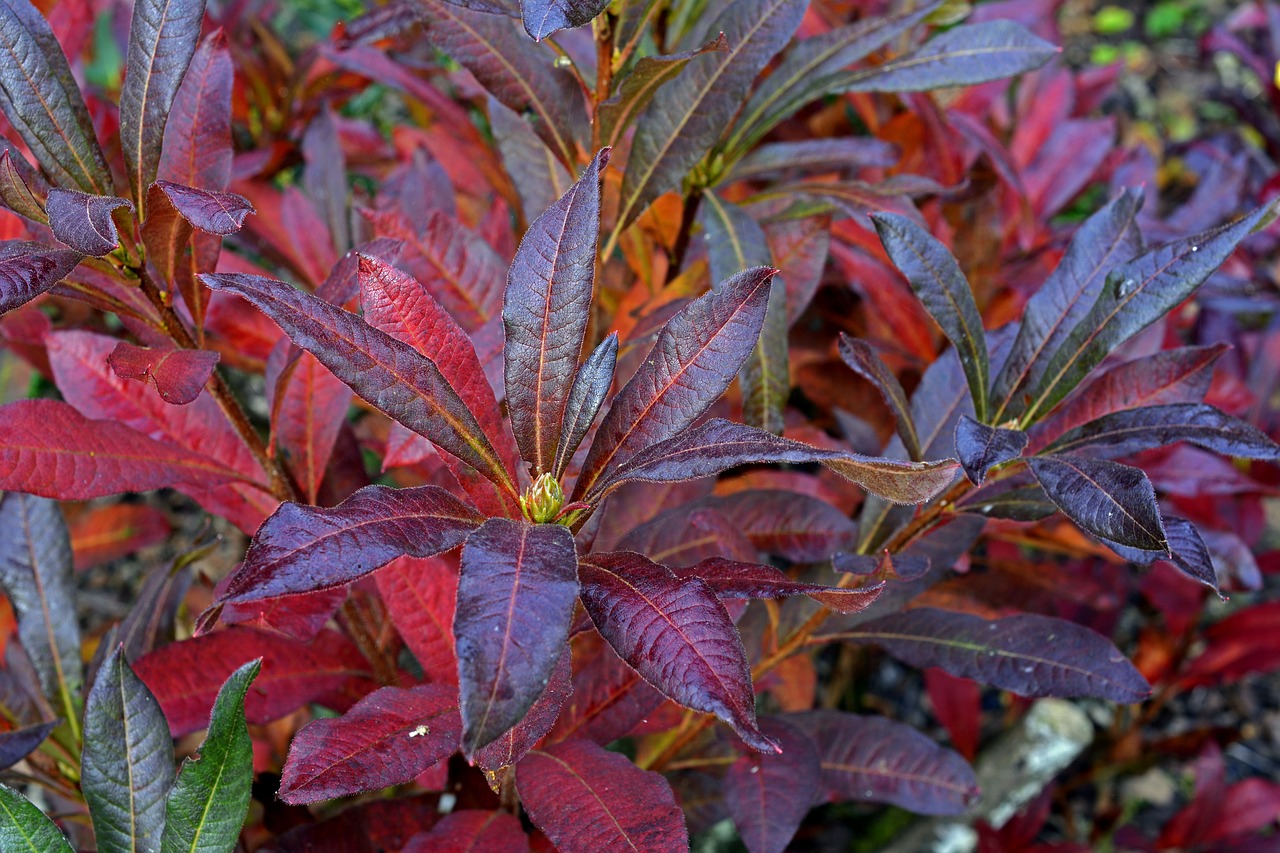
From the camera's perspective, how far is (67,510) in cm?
197

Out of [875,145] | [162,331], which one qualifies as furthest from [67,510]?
[875,145]

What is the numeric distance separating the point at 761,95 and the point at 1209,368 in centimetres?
62

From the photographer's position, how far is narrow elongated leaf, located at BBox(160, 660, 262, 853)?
2.79 ft

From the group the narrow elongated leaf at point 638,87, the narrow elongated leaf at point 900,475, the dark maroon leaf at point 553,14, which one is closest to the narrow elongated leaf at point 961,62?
the narrow elongated leaf at point 638,87

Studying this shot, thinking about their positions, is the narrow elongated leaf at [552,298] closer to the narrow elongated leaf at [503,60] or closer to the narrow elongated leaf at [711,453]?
the narrow elongated leaf at [711,453]

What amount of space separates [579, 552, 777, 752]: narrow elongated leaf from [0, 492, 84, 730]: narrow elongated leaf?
2.54 ft

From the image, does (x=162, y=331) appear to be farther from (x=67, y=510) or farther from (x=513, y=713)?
(x=67, y=510)

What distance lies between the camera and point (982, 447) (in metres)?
0.85

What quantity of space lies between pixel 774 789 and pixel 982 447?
50 centimetres

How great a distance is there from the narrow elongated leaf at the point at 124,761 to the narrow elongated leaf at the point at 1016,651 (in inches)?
28.8

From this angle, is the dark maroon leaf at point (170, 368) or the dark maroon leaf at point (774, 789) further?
the dark maroon leaf at point (774, 789)

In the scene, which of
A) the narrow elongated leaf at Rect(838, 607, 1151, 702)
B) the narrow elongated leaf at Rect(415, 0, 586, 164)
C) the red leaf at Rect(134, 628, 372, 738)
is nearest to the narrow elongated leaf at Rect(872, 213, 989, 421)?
the narrow elongated leaf at Rect(838, 607, 1151, 702)

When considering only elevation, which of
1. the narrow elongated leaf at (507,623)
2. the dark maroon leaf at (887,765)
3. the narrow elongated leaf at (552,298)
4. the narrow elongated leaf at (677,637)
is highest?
the narrow elongated leaf at (552,298)

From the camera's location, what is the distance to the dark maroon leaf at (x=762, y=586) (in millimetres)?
815
